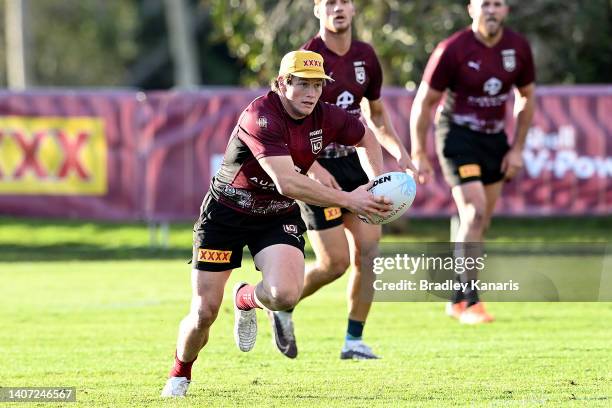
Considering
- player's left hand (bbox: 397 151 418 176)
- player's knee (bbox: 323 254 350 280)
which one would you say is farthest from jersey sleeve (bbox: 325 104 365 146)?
player's knee (bbox: 323 254 350 280)

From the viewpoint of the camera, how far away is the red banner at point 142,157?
17.7m

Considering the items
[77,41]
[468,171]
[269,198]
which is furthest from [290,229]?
[77,41]

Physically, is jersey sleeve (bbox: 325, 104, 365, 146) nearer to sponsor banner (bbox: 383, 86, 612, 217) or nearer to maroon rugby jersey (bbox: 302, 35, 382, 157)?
maroon rugby jersey (bbox: 302, 35, 382, 157)

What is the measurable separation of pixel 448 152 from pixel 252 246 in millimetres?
3708

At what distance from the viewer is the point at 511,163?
1139cm

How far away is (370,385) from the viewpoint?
27.1 feet

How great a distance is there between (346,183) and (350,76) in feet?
2.60

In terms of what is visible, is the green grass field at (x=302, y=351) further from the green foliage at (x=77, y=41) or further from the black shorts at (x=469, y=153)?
the green foliage at (x=77, y=41)

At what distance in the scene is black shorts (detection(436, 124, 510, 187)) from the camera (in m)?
11.2

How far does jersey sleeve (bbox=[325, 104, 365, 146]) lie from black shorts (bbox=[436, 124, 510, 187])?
3.15 m

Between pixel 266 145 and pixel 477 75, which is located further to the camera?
pixel 477 75

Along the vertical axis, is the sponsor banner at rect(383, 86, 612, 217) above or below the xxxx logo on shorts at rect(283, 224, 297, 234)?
below

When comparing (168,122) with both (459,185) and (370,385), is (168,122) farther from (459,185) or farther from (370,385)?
(370,385)

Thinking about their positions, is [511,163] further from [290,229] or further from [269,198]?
[269,198]
